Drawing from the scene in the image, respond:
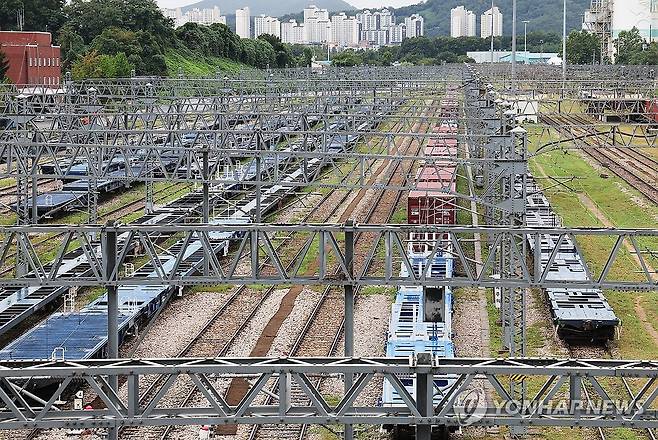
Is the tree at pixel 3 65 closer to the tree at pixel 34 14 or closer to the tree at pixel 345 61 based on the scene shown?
the tree at pixel 34 14

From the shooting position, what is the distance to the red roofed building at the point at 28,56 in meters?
61.3

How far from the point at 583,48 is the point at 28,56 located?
48.6 meters

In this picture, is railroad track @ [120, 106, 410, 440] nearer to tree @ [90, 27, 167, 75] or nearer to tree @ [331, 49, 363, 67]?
tree @ [90, 27, 167, 75]

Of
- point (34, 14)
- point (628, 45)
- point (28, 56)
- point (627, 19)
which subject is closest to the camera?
point (28, 56)

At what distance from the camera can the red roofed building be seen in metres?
61.3

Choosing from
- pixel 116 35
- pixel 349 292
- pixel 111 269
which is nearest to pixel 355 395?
pixel 349 292

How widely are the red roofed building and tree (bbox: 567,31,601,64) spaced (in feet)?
150

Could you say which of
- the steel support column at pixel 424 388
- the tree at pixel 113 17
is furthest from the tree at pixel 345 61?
the steel support column at pixel 424 388

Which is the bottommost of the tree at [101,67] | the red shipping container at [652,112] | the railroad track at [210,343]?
the railroad track at [210,343]

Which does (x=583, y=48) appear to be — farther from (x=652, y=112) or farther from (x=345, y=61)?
(x=652, y=112)

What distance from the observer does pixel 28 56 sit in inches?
2416

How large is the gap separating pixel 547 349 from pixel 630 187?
22285 mm

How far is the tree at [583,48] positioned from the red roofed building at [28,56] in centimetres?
4585

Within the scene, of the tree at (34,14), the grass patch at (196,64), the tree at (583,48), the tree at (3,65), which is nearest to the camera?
the tree at (3,65)
